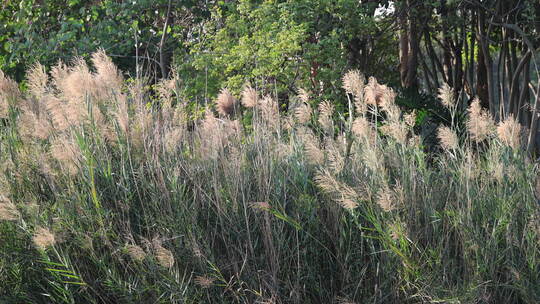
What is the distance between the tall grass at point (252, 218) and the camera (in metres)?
3.05

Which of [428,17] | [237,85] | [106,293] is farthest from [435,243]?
[428,17]

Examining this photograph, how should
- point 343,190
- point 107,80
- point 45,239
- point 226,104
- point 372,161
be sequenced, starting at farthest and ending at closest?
point 226,104 → point 107,80 → point 372,161 → point 343,190 → point 45,239

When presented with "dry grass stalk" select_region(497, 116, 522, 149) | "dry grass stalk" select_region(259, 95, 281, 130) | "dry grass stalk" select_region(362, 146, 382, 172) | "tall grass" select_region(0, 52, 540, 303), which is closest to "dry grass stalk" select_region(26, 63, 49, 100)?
"tall grass" select_region(0, 52, 540, 303)

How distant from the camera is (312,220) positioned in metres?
3.33

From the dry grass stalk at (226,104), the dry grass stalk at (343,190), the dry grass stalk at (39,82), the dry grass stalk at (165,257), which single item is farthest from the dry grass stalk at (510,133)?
the dry grass stalk at (39,82)

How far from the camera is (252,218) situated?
11.1 ft

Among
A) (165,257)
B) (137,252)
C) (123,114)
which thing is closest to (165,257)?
(165,257)

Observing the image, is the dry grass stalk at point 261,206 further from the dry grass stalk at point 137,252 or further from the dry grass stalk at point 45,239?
the dry grass stalk at point 45,239

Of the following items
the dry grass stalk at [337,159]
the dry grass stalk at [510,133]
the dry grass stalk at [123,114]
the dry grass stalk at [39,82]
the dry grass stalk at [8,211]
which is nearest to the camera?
the dry grass stalk at [8,211]

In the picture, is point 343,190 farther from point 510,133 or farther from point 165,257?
point 510,133

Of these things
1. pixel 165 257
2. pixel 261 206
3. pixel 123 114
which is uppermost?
pixel 123 114

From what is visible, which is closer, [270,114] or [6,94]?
[270,114]

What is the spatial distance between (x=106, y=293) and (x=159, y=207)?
479 millimetres

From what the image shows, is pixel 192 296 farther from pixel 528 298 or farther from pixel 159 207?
pixel 528 298
